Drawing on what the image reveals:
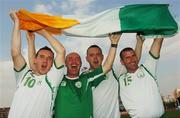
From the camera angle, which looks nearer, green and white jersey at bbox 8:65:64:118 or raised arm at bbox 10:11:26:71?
green and white jersey at bbox 8:65:64:118

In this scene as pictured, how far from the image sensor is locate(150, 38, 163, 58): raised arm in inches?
273

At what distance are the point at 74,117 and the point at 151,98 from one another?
1312 mm

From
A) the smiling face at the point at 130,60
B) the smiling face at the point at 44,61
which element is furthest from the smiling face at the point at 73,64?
the smiling face at the point at 130,60

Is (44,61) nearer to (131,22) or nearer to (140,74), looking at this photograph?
(140,74)

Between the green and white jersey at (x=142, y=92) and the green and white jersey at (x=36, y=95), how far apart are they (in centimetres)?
123

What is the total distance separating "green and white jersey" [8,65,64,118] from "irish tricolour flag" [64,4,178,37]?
121cm

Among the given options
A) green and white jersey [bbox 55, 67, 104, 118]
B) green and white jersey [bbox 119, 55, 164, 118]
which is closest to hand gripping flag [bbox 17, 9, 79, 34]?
green and white jersey [bbox 55, 67, 104, 118]

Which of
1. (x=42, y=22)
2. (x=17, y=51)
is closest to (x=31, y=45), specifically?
(x=42, y=22)

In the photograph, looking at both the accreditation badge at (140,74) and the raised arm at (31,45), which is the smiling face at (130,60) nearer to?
the accreditation badge at (140,74)

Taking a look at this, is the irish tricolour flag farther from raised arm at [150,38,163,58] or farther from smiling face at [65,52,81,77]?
smiling face at [65,52,81,77]

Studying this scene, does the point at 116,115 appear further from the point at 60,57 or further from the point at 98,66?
the point at 60,57

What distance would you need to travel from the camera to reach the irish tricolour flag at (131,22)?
23.6ft

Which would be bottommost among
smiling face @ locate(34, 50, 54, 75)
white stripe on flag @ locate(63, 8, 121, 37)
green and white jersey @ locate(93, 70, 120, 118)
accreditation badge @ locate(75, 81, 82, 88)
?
green and white jersey @ locate(93, 70, 120, 118)

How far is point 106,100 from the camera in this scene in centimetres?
671
